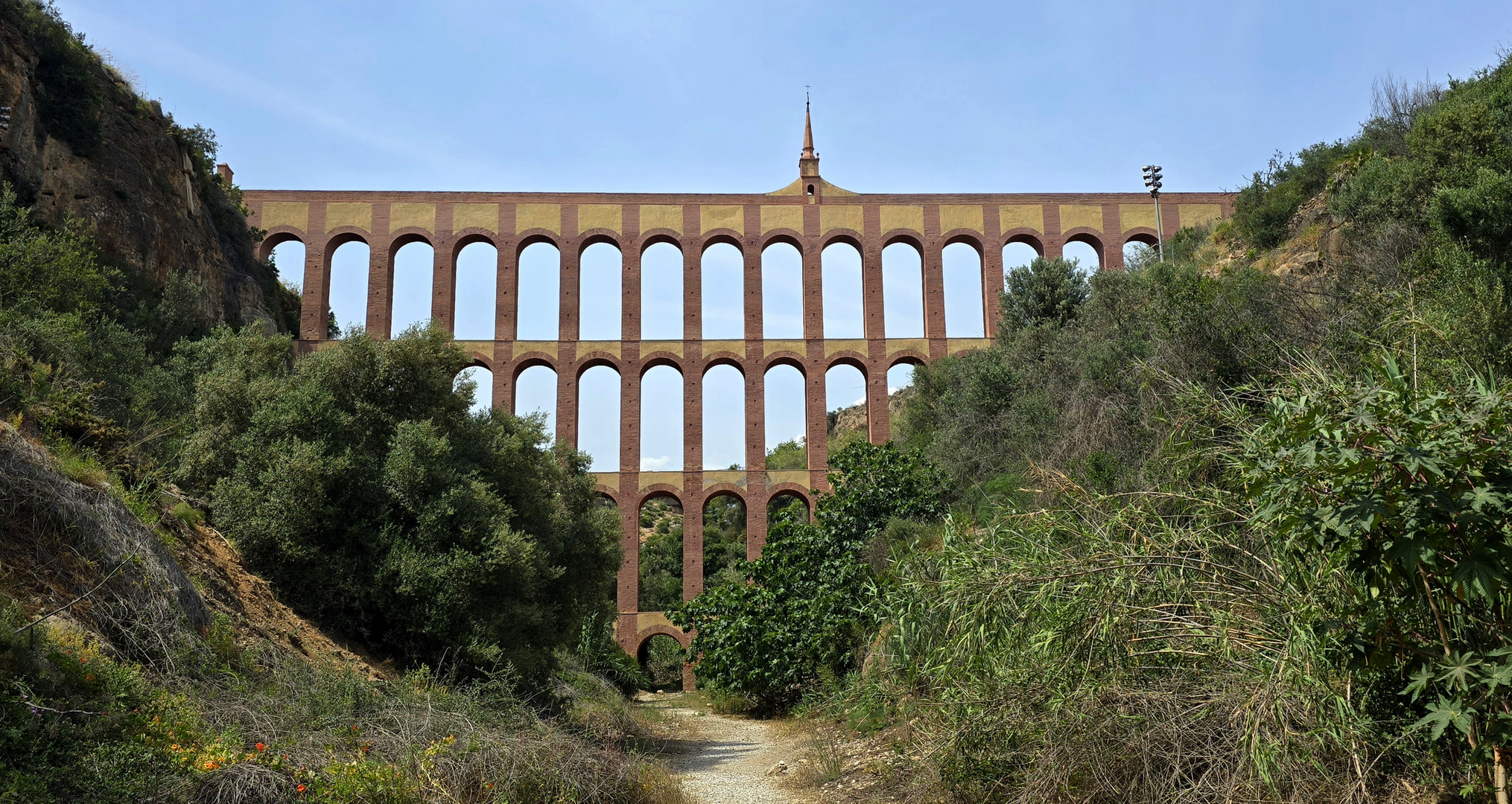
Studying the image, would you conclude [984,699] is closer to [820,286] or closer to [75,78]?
[75,78]

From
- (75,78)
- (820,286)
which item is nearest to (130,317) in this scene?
(75,78)

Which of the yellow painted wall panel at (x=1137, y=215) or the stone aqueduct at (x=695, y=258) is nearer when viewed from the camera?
the stone aqueduct at (x=695, y=258)

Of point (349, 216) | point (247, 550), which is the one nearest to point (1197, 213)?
point (349, 216)

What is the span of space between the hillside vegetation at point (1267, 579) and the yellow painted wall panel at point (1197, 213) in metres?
18.1

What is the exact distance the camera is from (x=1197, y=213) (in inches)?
1225

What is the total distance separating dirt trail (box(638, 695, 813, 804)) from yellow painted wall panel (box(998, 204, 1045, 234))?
17944mm

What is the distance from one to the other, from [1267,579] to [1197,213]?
2753cm

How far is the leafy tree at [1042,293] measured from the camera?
24578 mm

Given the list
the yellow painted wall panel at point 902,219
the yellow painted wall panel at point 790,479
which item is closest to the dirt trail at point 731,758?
the yellow painted wall panel at point 790,479

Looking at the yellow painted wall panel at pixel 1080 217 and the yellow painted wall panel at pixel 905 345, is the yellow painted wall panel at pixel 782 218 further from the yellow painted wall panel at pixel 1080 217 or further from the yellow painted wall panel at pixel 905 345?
the yellow painted wall panel at pixel 1080 217

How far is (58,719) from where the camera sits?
5484 millimetres

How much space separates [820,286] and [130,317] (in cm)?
1736

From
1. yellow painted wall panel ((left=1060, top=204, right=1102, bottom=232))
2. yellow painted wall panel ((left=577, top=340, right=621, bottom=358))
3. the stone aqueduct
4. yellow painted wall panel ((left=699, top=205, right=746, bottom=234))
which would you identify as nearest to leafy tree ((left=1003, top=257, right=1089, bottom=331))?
the stone aqueduct

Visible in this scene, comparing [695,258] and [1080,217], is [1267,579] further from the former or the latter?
[1080,217]
